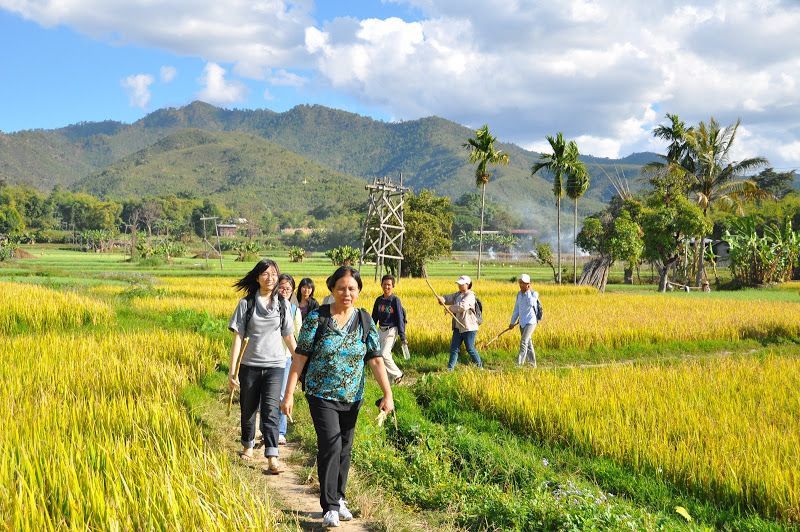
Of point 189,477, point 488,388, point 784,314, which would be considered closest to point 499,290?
point 784,314

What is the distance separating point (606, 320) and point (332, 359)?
12.6 meters

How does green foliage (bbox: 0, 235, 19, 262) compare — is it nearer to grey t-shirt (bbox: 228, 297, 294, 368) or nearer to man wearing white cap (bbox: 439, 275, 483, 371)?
man wearing white cap (bbox: 439, 275, 483, 371)

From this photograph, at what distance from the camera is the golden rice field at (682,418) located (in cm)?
506

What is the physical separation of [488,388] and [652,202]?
34939 millimetres

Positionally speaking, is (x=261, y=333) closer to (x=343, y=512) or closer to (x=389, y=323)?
(x=343, y=512)

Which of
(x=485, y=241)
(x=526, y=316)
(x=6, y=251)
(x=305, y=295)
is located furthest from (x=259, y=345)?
(x=485, y=241)

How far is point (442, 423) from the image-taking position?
305 inches

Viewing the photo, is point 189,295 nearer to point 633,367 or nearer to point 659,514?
point 633,367

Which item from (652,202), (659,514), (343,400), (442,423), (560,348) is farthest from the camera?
(652,202)

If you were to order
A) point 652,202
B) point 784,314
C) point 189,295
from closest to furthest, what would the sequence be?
point 784,314 → point 189,295 → point 652,202

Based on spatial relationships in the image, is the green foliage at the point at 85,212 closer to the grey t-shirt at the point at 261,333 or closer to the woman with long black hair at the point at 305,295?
the woman with long black hair at the point at 305,295

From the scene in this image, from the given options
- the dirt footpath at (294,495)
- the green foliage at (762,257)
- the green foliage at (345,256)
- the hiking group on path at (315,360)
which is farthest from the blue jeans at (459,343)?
the green foliage at (345,256)

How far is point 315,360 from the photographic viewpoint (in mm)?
4809

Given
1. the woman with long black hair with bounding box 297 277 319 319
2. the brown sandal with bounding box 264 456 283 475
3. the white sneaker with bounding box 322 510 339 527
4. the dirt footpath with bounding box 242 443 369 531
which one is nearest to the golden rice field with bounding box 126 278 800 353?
the woman with long black hair with bounding box 297 277 319 319
